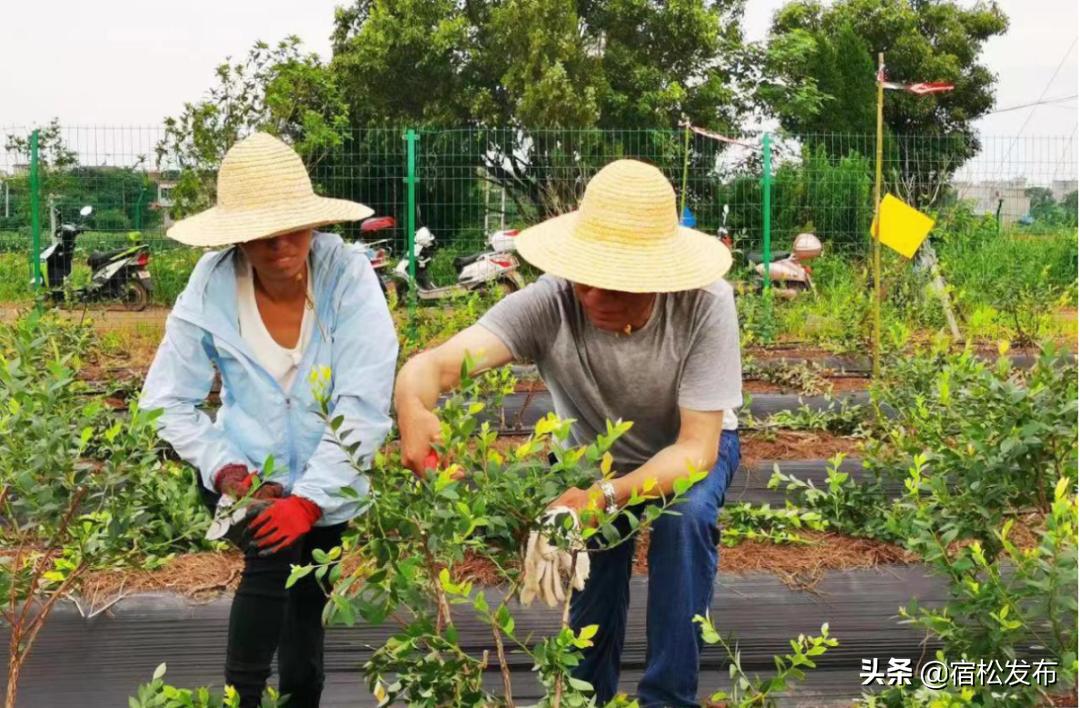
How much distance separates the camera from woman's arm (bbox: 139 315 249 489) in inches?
97.0

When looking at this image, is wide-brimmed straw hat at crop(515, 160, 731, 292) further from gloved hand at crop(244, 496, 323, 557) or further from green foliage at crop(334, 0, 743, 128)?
green foliage at crop(334, 0, 743, 128)

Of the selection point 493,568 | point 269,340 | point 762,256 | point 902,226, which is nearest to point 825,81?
point 762,256

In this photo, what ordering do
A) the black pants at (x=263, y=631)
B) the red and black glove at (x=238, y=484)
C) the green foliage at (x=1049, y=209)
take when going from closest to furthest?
the red and black glove at (x=238, y=484), the black pants at (x=263, y=631), the green foliage at (x=1049, y=209)

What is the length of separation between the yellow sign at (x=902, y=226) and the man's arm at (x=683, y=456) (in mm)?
3199

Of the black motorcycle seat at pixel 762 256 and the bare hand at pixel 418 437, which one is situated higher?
the bare hand at pixel 418 437

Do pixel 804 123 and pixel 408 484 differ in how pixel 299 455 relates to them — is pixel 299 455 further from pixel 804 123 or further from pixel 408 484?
pixel 804 123

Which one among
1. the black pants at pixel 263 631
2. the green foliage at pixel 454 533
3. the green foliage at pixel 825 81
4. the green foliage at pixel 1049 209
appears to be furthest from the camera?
the green foliage at pixel 825 81

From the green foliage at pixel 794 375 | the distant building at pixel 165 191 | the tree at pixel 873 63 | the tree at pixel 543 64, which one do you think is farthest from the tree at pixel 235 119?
the tree at pixel 873 63

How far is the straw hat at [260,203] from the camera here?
239 cm

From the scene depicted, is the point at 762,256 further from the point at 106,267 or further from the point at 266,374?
the point at 266,374

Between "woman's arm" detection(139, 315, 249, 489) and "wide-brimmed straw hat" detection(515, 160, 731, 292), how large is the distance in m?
0.73

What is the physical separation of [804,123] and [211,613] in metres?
19.0

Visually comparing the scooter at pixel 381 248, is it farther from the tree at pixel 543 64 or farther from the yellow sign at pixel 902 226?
the tree at pixel 543 64

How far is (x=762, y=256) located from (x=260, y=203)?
7903 mm
